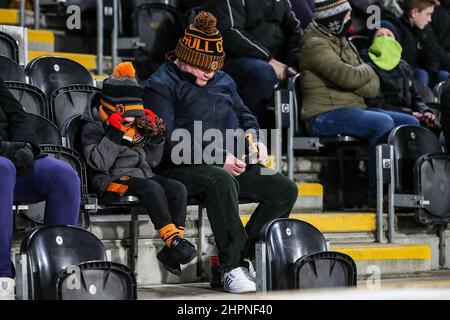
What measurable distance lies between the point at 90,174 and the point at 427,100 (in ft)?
10.7

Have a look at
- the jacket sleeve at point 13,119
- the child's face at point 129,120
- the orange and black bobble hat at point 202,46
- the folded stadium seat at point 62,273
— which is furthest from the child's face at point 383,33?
the folded stadium seat at point 62,273

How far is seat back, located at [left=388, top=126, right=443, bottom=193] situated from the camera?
5.95 meters

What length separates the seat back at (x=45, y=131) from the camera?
14.8 ft

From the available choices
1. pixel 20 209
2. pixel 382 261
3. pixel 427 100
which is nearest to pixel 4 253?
pixel 20 209

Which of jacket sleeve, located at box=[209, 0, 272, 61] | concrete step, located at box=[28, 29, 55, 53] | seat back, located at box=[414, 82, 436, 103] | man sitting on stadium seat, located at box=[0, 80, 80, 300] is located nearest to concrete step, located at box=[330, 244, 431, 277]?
jacket sleeve, located at box=[209, 0, 272, 61]

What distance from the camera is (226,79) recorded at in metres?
5.17

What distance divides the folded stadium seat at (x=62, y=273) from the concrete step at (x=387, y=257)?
6.36 ft

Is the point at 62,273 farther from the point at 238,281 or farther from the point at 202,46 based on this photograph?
the point at 202,46

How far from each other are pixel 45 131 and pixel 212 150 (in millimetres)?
825

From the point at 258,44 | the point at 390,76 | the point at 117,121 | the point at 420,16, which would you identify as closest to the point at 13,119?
the point at 117,121

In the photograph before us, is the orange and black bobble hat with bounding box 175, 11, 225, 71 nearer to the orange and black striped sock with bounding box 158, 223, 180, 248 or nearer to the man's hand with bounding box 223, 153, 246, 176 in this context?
the man's hand with bounding box 223, 153, 246, 176

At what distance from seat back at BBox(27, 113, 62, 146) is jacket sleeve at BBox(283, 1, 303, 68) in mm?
2400
